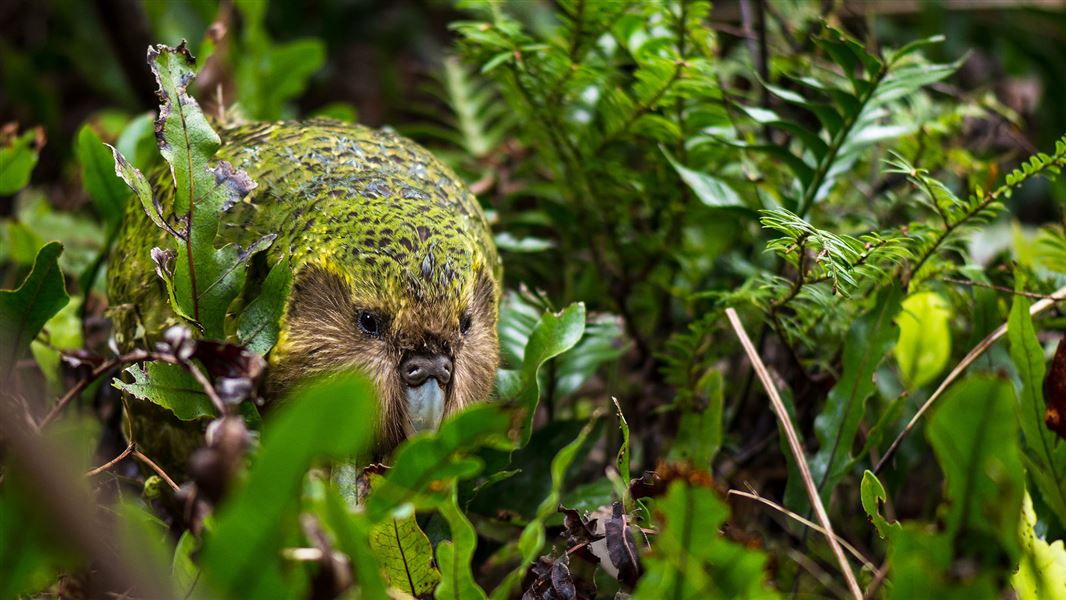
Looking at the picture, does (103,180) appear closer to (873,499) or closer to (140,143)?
(140,143)

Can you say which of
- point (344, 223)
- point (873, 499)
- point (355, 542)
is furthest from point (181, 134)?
point (873, 499)

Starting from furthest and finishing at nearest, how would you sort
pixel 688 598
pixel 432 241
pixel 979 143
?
pixel 979 143 < pixel 432 241 < pixel 688 598

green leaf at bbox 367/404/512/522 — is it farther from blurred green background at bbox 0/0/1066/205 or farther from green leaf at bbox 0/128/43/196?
blurred green background at bbox 0/0/1066/205

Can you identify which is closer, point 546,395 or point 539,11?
point 546,395

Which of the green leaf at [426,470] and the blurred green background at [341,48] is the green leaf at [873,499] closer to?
the green leaf at [426,470]

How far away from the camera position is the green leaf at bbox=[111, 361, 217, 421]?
1550mm

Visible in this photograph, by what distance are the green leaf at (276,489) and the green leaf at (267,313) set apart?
22.4 inches

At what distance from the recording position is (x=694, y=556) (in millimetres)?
1229

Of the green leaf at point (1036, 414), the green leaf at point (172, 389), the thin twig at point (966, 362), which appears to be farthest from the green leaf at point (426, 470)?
the green leaf at point (1036, 414)

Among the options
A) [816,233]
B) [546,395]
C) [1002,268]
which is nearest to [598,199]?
[546,395]

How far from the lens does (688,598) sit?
4.08ft

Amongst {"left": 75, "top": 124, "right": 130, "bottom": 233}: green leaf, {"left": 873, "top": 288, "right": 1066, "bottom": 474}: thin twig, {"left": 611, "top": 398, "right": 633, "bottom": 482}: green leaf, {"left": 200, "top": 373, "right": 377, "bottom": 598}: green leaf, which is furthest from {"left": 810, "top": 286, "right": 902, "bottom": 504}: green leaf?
{"left": 75, "top": 124, "right": 130, "bottom": 233}: green leaf

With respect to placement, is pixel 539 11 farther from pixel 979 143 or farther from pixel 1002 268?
pixel 1002 268

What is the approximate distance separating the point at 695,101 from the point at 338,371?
1.13 meters
